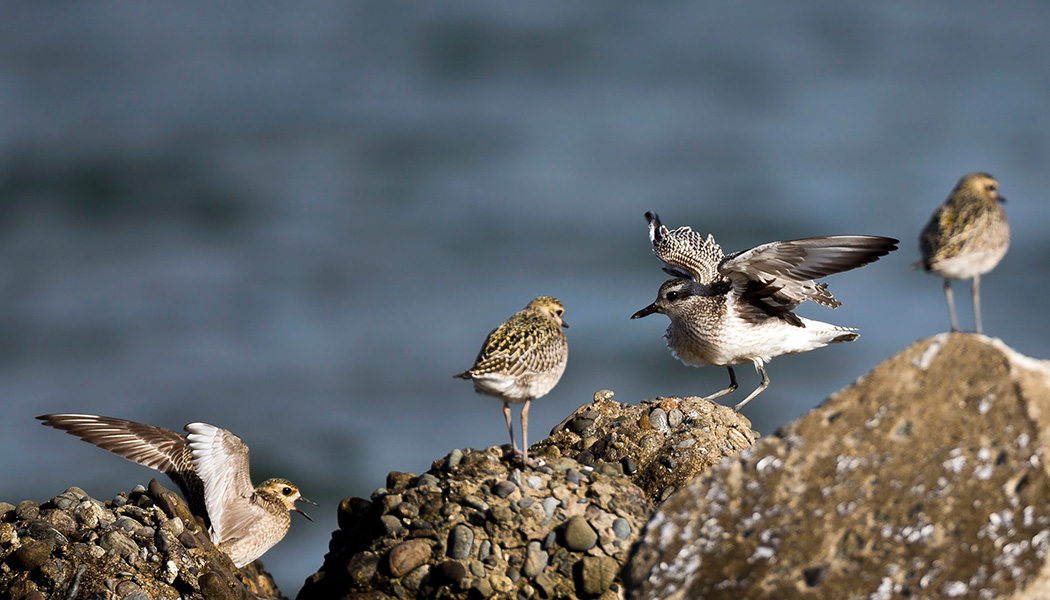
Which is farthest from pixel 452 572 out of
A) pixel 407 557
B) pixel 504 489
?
pixel 504 489

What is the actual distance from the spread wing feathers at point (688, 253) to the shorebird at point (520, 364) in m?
4.01

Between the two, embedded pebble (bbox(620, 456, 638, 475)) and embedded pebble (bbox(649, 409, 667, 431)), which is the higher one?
embedded pebble (bbox(649, 409, 667, 431))

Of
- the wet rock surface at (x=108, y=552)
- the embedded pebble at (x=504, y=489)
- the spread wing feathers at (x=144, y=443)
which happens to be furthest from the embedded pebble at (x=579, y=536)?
the spread wing feathers at (x=144, y=443)

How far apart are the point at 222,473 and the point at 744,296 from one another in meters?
5.68

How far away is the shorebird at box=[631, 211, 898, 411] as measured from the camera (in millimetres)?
11633

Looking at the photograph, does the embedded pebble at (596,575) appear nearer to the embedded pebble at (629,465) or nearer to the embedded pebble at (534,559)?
the embedded pebble at (534,559)

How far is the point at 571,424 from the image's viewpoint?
9875 mm

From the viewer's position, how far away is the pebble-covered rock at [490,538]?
7227mm

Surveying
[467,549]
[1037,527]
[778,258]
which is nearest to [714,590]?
[1037,527]

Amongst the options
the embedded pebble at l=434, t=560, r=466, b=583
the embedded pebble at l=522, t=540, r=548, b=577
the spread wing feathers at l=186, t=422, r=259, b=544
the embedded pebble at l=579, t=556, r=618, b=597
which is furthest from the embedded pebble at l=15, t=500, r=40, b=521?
the embedded pebble at l=579, t=556, r=618, b=597

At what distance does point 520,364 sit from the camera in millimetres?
8156

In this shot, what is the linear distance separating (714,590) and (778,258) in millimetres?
6659

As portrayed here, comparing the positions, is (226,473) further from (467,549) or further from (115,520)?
(467,549)

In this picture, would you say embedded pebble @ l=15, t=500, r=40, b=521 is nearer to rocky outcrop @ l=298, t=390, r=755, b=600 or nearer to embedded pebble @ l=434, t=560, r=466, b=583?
rocky outcrop @ l=298, t=390, r=755, b=600
